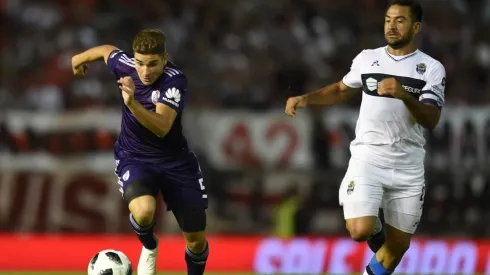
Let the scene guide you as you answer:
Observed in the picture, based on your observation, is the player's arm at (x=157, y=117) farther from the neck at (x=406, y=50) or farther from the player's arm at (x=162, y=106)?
the neck at (x=406, y=50)

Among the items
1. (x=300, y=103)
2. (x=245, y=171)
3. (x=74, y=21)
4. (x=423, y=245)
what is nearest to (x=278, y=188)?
(x=245, y=171)

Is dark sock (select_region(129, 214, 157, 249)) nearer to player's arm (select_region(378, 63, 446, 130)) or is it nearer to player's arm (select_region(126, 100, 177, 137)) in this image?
player's arm (select_region(126, 100, 177, 137))

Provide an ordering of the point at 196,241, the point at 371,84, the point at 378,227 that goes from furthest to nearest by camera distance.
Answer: the point at 378,227 < the point at 196,241 < the point at 371,84

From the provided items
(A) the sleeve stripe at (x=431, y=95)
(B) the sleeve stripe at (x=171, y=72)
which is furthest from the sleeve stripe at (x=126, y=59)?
(A) the sleeve stripe at (x=431, y=95)

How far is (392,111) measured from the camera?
775cm

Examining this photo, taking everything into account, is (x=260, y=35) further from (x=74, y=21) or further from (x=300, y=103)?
(x=300, y=103)

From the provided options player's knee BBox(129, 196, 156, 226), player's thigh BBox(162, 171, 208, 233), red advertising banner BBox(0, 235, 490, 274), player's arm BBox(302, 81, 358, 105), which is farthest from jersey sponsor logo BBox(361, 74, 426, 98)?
red advertising banner BBox(0, 235, 490, 274)

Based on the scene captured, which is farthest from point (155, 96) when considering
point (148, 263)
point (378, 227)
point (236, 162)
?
point (236, 162)

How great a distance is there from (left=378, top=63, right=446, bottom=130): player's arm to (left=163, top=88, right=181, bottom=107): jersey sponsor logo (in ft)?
4.86

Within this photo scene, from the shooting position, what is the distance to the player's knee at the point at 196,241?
8.16 metres

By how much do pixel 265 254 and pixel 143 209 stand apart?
4.80m

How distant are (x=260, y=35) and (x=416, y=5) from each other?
8.20 m

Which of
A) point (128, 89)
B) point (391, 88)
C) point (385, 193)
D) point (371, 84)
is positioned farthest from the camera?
point (385, 193)

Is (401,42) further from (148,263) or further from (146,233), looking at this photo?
(148,263)
